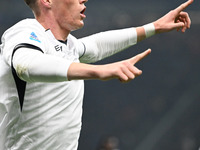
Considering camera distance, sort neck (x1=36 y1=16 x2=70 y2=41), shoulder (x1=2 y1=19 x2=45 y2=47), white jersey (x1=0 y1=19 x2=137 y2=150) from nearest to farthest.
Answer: shoulder (x1=2 y1=19 x2=45 y2=47) → white jersey (x1=0 y1=19 x2=137 y2=150) → neck (x1=36 y1=16 x2=70 y2=41)

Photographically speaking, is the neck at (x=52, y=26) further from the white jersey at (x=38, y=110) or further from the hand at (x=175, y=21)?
the hand at (x=175, y=21)

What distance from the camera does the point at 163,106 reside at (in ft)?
22.5

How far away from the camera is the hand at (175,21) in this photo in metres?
2.70

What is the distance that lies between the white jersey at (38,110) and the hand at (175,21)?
75 centimetres

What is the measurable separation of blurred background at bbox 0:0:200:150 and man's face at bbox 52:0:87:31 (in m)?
4.23

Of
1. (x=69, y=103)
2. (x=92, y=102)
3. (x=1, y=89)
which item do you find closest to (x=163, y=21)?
(x=69, y=103)

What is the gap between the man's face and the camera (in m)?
2.30

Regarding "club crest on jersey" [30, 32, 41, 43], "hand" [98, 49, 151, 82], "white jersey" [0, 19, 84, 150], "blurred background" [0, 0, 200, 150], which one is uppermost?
"hand" [98, 49, 151, 82]

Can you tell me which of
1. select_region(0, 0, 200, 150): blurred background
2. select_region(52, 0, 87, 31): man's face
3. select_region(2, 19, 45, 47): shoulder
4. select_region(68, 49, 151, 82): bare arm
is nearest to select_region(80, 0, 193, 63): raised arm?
select_region(52, 0, 87, 31): man's face

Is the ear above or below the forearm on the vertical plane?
above

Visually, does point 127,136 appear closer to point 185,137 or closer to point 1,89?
point 185,137

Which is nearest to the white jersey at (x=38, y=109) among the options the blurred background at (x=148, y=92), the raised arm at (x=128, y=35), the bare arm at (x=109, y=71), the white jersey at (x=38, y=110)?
the white jersey at (x=38, y=110)

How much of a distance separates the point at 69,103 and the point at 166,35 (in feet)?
16.3

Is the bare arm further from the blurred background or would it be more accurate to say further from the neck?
the blurred background
